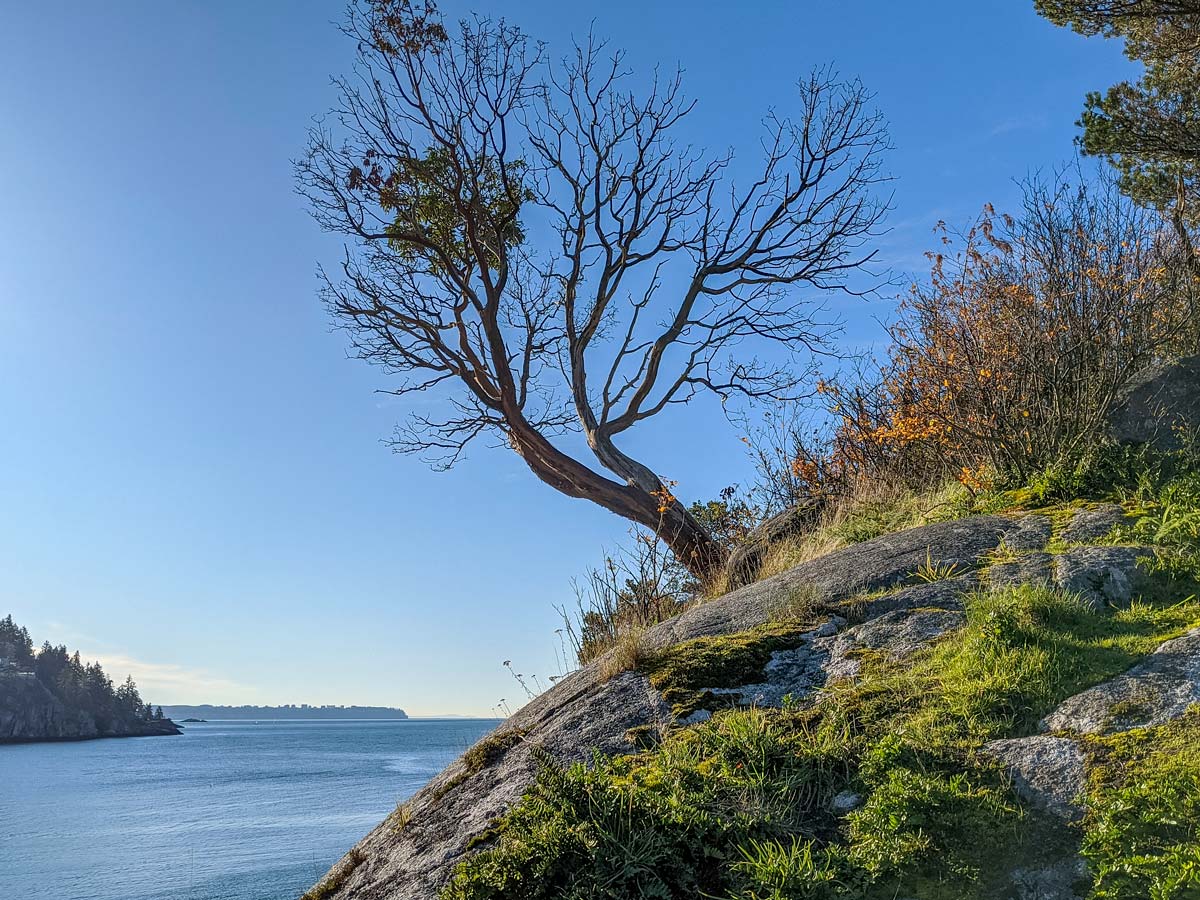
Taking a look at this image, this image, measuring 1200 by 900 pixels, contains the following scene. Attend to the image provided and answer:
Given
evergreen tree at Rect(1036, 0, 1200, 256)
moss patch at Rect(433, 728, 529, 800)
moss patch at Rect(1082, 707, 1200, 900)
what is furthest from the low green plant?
evergreen tree at Rect(1036, 0, 1200, 256)

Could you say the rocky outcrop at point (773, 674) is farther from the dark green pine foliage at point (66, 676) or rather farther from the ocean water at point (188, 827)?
the dark green pine foliage at point (66, 676)

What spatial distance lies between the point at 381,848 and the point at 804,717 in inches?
84.8

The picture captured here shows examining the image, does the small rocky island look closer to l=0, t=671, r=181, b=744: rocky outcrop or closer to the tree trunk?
l=0, t=671, r=181, b=744: rocky outcrop

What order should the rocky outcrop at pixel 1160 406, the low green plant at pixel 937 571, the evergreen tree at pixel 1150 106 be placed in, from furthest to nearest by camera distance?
the evergreen tree at pixel 1150 106
the rocky outcrop at pixel 1160 406
the low green plant at pixel 937 571

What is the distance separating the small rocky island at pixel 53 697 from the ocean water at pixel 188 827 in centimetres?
5944

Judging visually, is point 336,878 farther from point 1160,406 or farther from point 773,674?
point 1160,406

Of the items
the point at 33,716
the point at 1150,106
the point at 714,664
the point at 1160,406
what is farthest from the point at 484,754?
the point at 33,716

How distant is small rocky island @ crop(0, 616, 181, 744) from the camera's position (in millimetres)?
102250

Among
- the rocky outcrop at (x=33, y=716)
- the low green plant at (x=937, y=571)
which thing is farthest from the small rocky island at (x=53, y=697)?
the low green plant at (x=937, y=571)

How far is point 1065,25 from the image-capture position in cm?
1131

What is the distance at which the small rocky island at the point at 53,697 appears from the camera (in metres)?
102

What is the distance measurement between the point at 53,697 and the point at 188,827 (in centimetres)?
10409

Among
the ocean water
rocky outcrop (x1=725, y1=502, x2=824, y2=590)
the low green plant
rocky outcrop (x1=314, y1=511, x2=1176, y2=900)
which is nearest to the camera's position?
rocky outcrop (x1=314, y1=511, x2=1176, y2=900)

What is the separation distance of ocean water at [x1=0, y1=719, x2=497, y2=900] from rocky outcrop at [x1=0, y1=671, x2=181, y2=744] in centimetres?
5780
